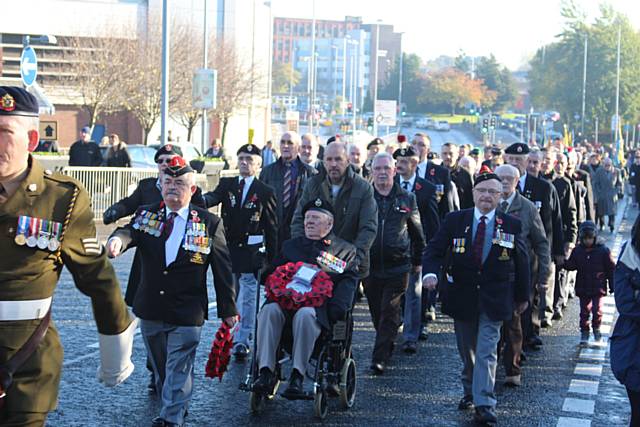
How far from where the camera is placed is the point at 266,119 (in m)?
78.1

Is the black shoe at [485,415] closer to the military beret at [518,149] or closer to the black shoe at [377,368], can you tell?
the black shoe at [377,368]

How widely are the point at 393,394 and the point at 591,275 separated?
401 centimetres

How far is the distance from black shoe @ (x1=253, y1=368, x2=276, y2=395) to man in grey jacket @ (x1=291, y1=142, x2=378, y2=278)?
73.5 inches

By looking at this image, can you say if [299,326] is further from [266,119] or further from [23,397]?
[266,119]

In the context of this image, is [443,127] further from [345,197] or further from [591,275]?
[345,197]

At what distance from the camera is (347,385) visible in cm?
920

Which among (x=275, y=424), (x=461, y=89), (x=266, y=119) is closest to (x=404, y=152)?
(x=275, y=424)

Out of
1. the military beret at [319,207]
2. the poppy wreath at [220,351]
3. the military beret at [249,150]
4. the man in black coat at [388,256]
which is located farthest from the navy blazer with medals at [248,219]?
the poppy wreath at [220,351]

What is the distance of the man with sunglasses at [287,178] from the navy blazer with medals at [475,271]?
11.6 feet

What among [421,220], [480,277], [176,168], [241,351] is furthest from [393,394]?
[421,220]

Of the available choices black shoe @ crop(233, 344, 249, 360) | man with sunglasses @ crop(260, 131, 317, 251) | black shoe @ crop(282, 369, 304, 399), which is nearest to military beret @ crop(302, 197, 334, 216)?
black shoe @ crop(282, 369, 304, 399)

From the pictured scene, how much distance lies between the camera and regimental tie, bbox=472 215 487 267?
364 inches

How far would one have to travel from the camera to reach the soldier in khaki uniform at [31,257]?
4758 millimetres

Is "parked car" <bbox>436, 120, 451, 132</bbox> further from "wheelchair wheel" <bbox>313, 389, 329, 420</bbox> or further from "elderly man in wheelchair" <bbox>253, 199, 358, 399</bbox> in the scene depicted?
"wheelchair wheel" <bbox>313, 389, 329, 420</bbox>
